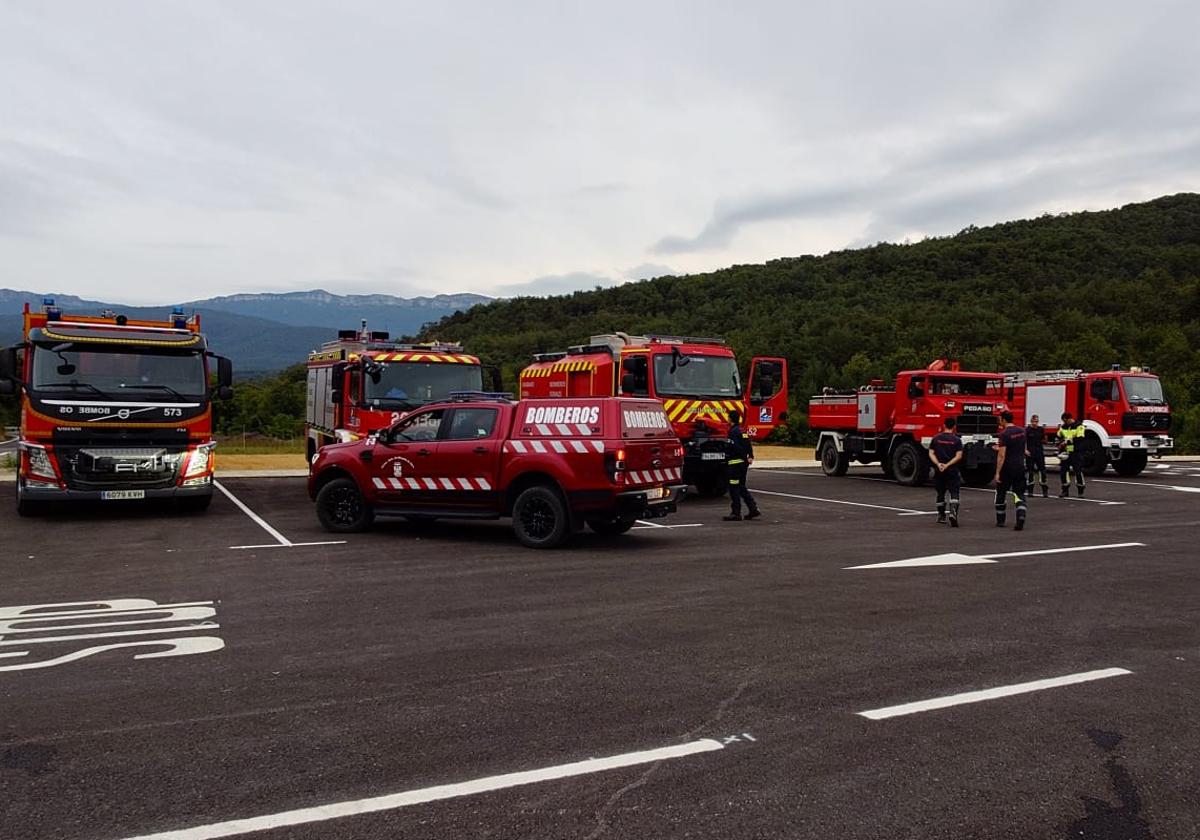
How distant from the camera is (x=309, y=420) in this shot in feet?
69.3

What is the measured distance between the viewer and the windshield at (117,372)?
42.1 feet

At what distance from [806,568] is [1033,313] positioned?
62.1 metres

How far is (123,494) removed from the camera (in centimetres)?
1296

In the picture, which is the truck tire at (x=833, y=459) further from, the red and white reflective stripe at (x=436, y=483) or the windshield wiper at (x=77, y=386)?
the windshield wiper at (x=77, y=386)

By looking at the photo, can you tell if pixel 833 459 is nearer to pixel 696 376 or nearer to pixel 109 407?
pixel 696 376

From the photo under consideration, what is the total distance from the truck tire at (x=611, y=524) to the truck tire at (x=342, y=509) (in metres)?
2.99

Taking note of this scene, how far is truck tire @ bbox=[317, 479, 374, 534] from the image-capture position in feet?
40.1

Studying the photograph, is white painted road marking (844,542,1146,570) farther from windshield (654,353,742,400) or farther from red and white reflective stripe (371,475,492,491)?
windshield (654,353,742,400)

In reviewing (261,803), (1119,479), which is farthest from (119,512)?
(1119,479)

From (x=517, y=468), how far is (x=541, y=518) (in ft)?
2.17

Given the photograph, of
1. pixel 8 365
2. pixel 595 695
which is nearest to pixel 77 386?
pixel 8 365

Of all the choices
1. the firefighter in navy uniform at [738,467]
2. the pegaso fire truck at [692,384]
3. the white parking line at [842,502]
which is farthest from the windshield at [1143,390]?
the firefighter in navy uniform at [738,467]

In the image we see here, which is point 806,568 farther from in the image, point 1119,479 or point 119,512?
point 1119,479

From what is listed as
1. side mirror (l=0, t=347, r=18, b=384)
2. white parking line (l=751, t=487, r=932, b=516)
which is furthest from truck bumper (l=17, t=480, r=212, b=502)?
white parking line (l=751, t=487, r=932, b=516)
